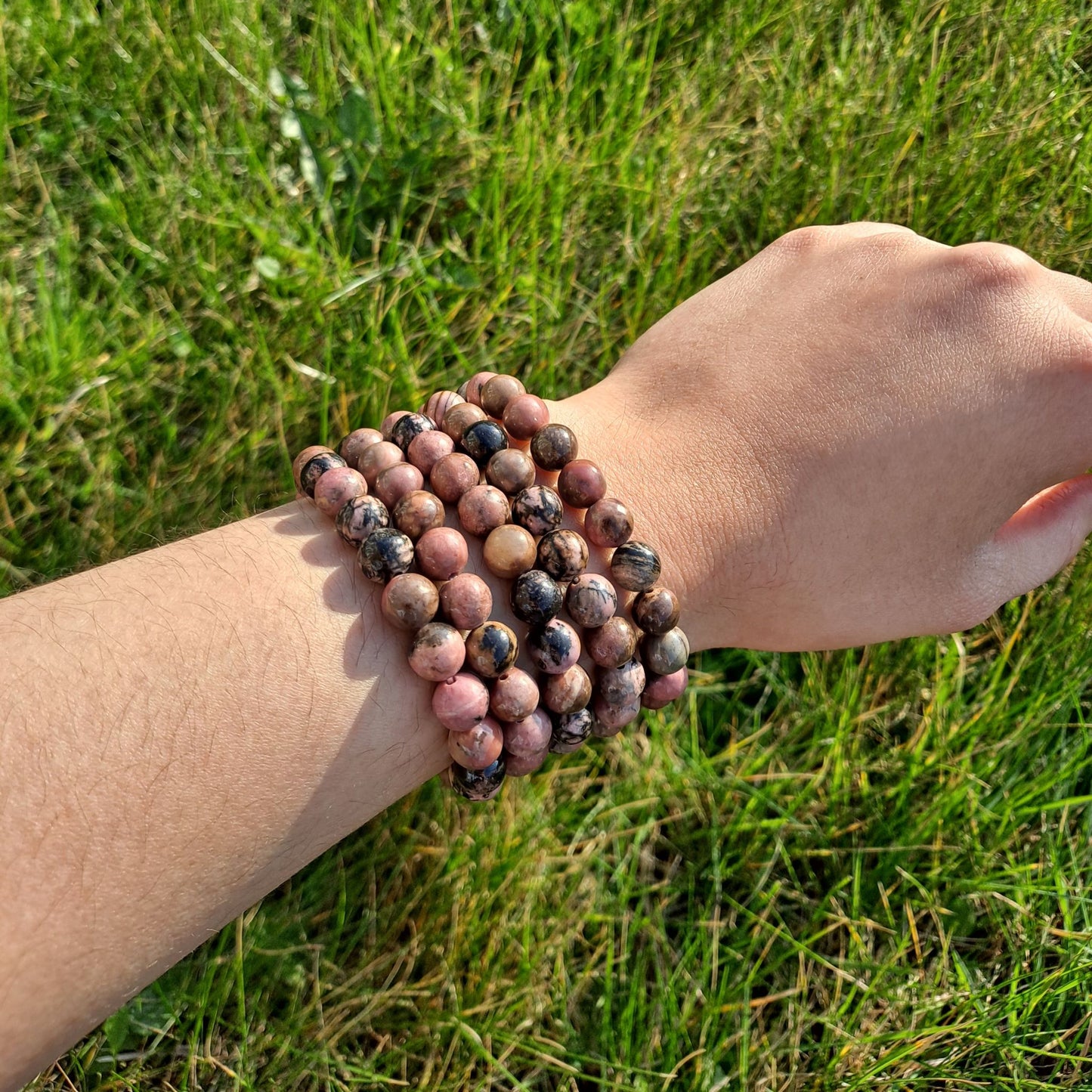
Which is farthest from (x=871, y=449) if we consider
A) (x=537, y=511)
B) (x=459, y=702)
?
(x=459, y=702)

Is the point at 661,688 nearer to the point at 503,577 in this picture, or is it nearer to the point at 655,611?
the point at 655,611

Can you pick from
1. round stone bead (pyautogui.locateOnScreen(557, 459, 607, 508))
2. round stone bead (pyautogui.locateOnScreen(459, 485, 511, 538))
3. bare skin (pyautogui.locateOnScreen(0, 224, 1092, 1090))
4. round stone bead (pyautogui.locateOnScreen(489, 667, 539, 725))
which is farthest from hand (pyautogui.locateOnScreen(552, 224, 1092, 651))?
round stone bead (pyautogui.locateOnScreen(489, 667, 539, 725))

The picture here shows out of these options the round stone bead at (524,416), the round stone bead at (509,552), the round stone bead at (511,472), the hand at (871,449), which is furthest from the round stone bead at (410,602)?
the hand at (871,449)

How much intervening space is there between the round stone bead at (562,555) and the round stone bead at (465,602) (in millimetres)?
117

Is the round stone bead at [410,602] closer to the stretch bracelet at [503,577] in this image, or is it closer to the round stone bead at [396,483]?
the stretch bracelet at [503,577]

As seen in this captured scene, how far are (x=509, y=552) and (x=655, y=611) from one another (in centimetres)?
26

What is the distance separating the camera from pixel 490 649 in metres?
1.42

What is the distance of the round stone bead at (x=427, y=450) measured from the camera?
154 centimetres

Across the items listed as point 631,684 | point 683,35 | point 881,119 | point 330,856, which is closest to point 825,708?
point 631,684

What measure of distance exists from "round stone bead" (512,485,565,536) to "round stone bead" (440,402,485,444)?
0.16 m

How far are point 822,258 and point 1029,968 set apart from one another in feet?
4.94

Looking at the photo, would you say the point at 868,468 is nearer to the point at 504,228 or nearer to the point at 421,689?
the point at 421,689

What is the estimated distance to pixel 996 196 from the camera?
2.47m

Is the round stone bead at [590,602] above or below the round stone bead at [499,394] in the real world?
below
